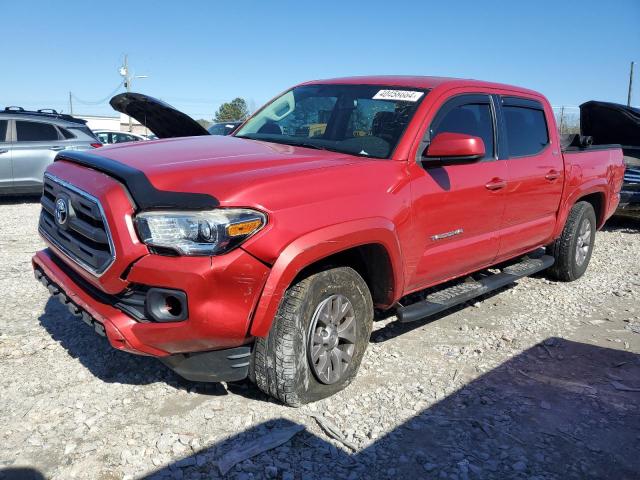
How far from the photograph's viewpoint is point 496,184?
4.22 m

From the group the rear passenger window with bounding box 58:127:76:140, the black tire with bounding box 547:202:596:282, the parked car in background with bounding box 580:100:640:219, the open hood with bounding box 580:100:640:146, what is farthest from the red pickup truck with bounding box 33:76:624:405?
the rear passenger window with bounding box 58:127:76:140

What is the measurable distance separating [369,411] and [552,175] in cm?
305

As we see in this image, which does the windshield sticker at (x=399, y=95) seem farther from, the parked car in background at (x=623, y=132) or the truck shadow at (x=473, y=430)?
the parked car in background at (x=623, y=132)

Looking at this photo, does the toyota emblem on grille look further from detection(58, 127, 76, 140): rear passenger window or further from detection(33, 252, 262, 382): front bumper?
detection(58, 127, 76, 140): rear passenger window

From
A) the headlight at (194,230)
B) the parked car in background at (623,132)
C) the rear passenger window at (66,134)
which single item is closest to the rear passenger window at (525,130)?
the headlight at (194,230)

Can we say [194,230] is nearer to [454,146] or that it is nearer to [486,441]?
[454,146]

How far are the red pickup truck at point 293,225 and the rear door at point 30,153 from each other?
272 inches

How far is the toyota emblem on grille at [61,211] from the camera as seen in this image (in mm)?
3126

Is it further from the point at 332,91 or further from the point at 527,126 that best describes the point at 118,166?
the point at 527,126

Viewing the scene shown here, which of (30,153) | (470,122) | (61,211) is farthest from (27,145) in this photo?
(470,122)

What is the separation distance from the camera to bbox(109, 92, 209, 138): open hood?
609cm

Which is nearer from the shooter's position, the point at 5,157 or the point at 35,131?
the point at 5,157

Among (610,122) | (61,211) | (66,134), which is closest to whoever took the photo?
(61,211)

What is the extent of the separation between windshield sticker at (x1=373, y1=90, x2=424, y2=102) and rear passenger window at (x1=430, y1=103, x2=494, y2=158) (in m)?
0.22
